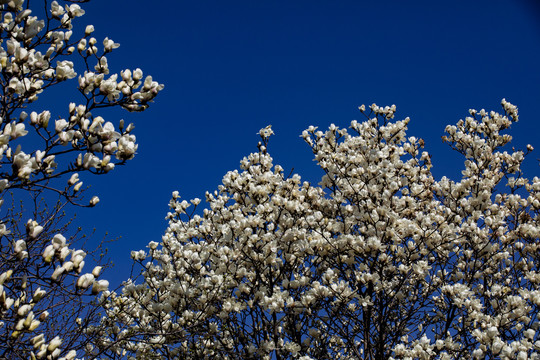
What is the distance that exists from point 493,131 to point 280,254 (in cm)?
461

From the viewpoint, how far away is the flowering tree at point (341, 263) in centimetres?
586

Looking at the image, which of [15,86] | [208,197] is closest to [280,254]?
[208,197]

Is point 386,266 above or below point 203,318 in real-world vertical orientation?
above

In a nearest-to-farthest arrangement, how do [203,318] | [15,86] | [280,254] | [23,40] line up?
[15,86] < [23,40] < [203,318] < [280,254]

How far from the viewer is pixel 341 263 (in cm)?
625

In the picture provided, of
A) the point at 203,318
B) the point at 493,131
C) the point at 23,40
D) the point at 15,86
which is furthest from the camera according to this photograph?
the point at 493,131

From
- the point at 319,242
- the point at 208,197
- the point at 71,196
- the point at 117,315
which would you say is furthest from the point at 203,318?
the point at 71,196

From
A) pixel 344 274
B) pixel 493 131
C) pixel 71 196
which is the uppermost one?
pixel 493 131

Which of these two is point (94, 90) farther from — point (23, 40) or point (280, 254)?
point (280, 254)

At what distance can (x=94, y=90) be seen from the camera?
368cm

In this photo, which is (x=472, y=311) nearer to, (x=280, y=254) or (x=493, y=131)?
(x=280, y=254)

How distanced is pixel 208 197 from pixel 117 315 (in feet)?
8.53

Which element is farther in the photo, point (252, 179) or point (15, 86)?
point (252, 179)

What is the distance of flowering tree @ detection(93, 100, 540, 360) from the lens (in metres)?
5.86
